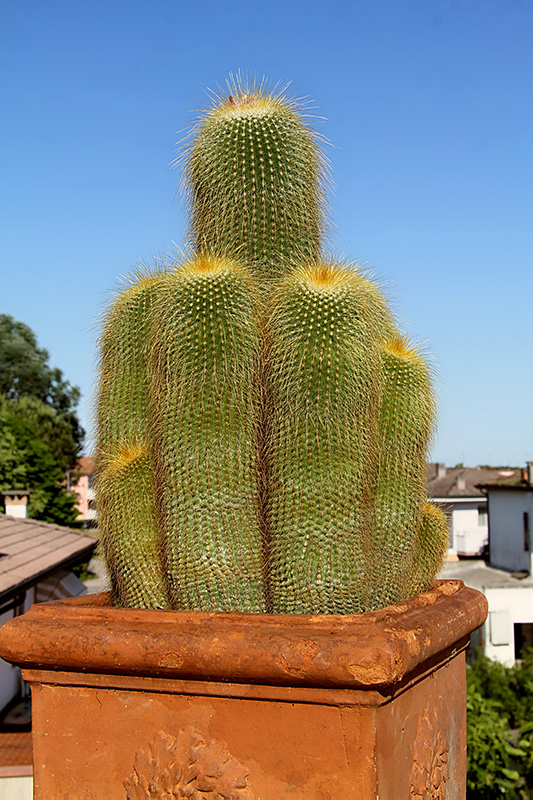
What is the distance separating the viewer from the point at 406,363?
2604 mm

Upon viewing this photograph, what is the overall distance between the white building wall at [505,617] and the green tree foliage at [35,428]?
450 inches

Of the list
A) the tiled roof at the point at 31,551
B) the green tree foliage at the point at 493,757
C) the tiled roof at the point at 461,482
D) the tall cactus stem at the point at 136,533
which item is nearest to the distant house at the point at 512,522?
the tiled roof at the point at 461,482

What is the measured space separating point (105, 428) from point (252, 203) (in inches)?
39.8

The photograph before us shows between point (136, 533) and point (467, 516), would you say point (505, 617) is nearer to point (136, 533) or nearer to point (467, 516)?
point (467, 516)

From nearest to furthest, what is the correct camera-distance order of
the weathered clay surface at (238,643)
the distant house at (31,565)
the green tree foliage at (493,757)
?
the weathered clay surface at (238,643) < the distant house at (31,565) < the green tree foliage at (493,757)

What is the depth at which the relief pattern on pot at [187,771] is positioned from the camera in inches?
75.5

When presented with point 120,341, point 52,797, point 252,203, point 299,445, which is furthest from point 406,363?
point 52,797

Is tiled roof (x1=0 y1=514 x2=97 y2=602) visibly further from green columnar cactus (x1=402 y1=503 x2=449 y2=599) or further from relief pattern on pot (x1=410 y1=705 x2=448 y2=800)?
relief pattern on pot (x1=410 y1=705 x2=448 y2=800)

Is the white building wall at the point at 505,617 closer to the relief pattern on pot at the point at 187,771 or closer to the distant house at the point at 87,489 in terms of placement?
the distant house at the point at 87,489

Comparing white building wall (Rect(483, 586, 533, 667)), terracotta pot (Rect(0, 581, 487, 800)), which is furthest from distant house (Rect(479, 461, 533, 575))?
terracotta pot (Rect(0, 581, 487, 800))

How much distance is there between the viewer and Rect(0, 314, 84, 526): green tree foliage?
61.1 feet

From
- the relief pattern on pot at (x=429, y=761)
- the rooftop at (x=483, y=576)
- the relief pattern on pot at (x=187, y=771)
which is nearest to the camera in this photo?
the relief pattern on pot at (x=187, y=771)

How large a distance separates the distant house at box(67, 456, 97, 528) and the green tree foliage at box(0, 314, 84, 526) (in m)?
0.65

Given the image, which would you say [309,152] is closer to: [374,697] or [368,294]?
[368,294]
